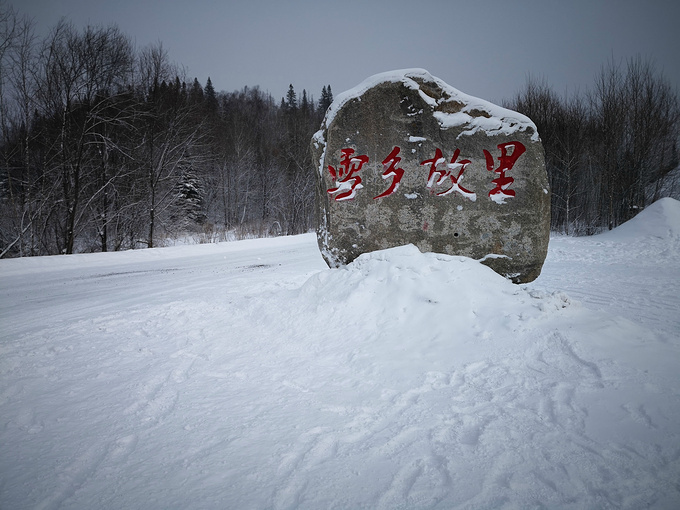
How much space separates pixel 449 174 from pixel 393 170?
2.47 feet

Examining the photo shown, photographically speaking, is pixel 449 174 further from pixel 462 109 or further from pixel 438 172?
pixel 462 109

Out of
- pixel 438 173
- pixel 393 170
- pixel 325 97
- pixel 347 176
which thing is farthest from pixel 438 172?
pixel 325 97

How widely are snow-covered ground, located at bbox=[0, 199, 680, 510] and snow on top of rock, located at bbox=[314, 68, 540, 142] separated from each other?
184 centimetres

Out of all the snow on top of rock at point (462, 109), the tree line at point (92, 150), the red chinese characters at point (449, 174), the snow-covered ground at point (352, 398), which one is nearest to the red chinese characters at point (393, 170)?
the red chinese characters at point (449, 174)

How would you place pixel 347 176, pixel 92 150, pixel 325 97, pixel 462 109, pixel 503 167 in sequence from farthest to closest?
pixel 325 97, pixel 92 150, pixel 347 176, pixel 462 109, pixel 503 167

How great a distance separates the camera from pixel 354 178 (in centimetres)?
468

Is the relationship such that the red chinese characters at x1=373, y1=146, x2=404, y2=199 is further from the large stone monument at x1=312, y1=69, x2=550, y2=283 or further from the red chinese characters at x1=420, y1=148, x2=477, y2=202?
the red chinese characters at x1=420, y1=148, x2=477, y2=202

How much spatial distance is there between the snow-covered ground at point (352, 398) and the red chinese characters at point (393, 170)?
35.4 inches

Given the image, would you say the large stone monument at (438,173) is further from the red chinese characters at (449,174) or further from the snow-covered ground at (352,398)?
the snow-covered ground at (352,398)

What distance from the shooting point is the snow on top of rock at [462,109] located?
434 cm

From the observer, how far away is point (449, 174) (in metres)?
4.46

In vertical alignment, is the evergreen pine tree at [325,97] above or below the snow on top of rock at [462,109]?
above

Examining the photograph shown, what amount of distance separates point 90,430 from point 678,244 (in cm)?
1313

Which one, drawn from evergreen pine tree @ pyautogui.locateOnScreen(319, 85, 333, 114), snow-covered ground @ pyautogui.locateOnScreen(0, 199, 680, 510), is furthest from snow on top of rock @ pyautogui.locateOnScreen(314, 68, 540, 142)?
evergreen pine tree @ pyautogui.locateOnScreen(319, 85, 333, 114)
